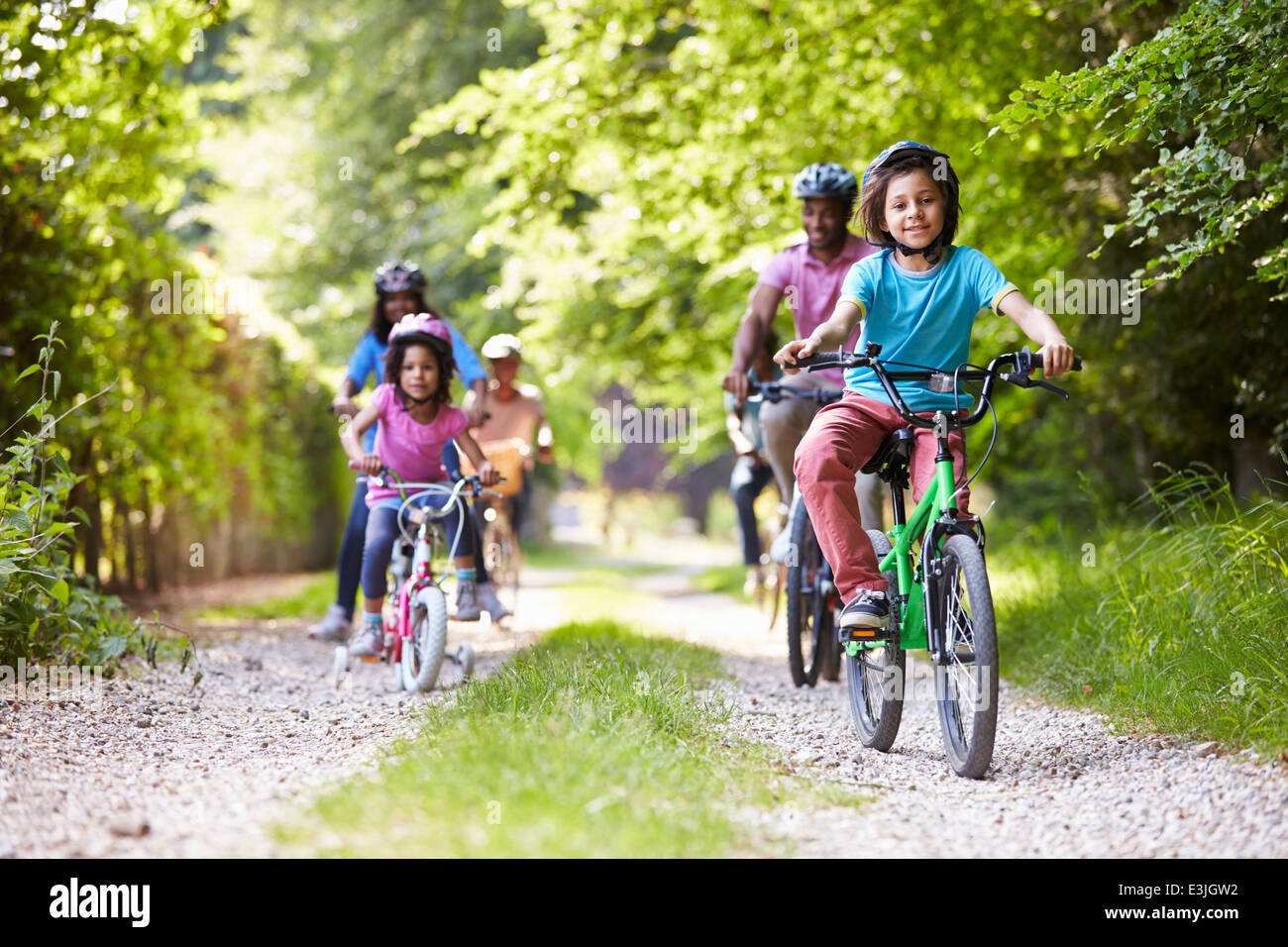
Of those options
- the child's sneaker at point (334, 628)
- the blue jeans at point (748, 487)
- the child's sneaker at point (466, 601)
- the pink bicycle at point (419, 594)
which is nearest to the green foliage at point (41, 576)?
the child's sneaker at point (334, 628)

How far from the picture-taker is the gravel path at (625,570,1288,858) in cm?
292

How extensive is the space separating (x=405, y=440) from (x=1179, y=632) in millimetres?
3515

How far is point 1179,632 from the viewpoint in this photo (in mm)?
4621

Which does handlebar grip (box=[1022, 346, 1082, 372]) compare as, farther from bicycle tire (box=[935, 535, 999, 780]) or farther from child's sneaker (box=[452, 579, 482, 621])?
child's sneaker (box=[452, 579, 482, 621])

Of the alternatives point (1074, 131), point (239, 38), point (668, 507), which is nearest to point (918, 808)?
point (1074, 131)

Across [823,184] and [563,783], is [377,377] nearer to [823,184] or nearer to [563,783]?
[823,184]

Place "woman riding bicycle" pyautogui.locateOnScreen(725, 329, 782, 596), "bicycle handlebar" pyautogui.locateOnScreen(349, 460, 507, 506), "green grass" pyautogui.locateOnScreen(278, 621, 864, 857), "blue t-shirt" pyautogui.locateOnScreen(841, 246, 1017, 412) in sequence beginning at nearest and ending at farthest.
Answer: "green grass" pyautogui.locateOnScreen(278, 621, 864, 857)
"blue t-shirt" pyautogui.locateOnScreen(841, 246, 1017, 412)
"bicycle handlebar" pyautogui.locateOnScreen(349, 460, 507, 506)
"woman riding bicycle" pyautogui.locateOnScreen(725, 329, 782, 596)

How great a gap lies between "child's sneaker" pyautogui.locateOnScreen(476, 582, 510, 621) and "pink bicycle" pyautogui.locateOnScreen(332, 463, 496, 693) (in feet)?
1.94

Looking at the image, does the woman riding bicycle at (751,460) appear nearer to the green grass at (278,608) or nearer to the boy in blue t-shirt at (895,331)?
the boy in blue t-shirt at (895,331)

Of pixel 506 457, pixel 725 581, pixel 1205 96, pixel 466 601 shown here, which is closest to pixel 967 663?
pixel 1205 96

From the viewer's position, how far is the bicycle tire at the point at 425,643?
5328mm

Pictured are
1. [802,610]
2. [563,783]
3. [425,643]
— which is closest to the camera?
[563,783]

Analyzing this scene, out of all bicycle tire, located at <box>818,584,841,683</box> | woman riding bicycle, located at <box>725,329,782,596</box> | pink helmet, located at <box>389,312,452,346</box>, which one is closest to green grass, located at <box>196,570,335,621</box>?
woman riding bicycle, located at <box>725,329,782,596</box>
